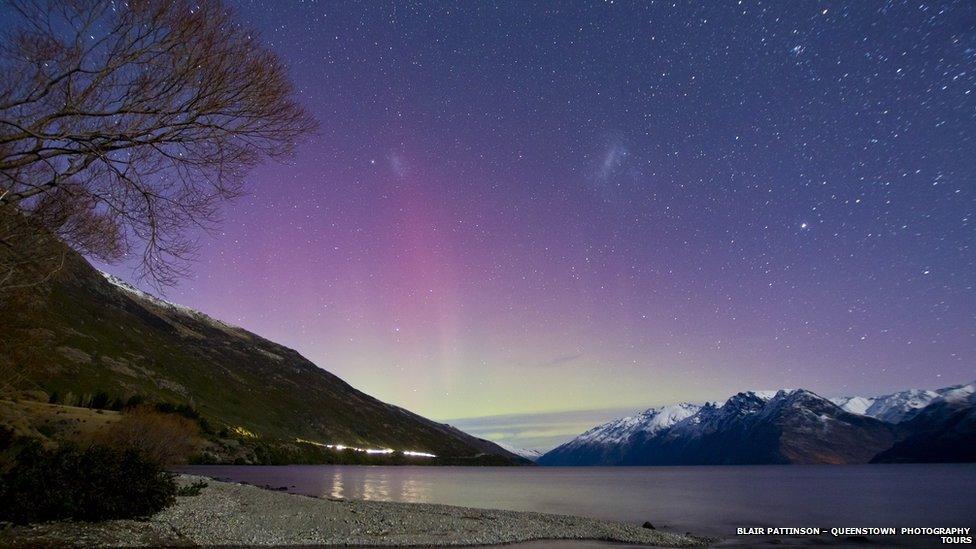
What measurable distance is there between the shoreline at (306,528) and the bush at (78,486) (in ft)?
2.05

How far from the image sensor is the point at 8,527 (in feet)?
58.0

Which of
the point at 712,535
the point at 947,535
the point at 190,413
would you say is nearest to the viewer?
the point at 712,535

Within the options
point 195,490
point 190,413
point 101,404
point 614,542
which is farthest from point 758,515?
point 190,413

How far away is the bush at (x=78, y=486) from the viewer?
19.0 metres

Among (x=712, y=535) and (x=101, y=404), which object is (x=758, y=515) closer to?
(x=712, y=535)

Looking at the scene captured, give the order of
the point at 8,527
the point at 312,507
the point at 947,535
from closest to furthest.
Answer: the point at 8,527 → the point at 312,507 → the point at 947,535

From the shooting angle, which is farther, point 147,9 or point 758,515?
point 758,515

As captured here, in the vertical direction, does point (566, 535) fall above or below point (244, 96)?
below

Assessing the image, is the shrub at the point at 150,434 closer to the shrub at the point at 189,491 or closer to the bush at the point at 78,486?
the shrub at the point at 189,491

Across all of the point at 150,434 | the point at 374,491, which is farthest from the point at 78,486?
the point at 374,491

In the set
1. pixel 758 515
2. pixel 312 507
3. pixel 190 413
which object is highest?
pixel 190 413

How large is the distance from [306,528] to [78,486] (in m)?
10.7

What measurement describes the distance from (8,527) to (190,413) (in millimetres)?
158462

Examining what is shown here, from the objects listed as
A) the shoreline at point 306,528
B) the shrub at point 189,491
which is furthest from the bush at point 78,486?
the shrub at point 189,491
